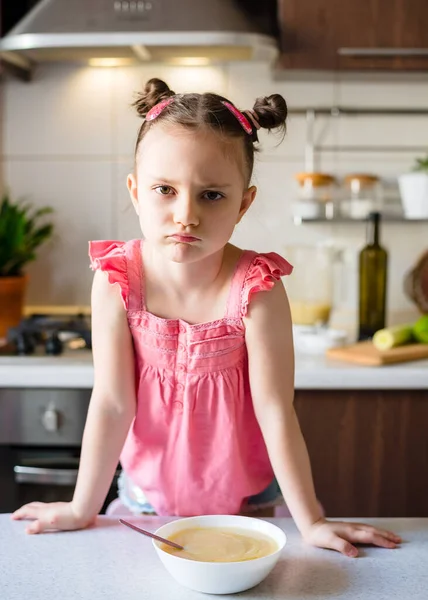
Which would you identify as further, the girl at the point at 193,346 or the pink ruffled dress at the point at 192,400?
the pink ruffled dress at the point at 192,400

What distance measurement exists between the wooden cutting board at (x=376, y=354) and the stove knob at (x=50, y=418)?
2.15ft

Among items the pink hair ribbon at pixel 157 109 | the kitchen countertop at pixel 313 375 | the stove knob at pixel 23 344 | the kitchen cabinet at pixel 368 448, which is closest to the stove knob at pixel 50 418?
the kitchen countertop at pixel 313 375

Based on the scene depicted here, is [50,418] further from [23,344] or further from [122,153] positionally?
[122,153]

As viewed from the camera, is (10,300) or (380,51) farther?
(10,300)

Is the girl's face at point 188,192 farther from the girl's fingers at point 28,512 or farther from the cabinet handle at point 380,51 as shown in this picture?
the cabinet handle at point 380,51

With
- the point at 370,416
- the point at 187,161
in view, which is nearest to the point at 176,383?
the point at 187,161

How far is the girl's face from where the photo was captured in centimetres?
92

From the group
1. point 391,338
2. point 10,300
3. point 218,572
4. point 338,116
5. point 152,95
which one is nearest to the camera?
point 218,572

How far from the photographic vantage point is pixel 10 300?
2162mm

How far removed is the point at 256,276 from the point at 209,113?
224 mm

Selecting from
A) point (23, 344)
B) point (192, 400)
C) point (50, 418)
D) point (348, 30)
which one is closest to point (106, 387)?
point (192, 400)

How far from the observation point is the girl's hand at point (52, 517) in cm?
97

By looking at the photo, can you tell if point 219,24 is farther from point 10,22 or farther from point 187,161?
point 187,161

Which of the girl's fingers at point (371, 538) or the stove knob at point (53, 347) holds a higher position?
the stove knob at point (53, 347)
